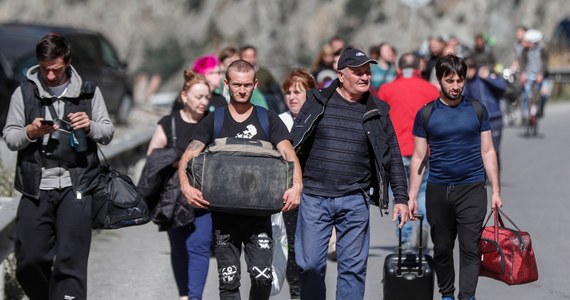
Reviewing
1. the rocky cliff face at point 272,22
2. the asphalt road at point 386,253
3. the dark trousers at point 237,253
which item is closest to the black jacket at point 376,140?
the dark trousers at point 237,253

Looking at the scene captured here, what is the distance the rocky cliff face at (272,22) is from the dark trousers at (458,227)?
3401 cm

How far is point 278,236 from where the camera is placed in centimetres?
889

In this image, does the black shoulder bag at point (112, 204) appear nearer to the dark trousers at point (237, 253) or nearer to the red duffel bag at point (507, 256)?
the dark trousers at point (237, 253)

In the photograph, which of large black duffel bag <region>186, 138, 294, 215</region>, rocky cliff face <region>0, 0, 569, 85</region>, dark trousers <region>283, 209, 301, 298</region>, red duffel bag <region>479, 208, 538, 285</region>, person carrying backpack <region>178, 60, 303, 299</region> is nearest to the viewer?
large black duffel bag <region>186, 138, 294, 215</region>

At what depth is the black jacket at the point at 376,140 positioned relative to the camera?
7723mm

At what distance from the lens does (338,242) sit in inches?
312

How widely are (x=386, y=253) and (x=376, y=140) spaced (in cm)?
379

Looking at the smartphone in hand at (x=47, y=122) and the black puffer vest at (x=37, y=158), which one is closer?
the smartphone in hand at (x=47, y=122)

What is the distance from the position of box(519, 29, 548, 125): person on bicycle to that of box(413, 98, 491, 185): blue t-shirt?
1445 centimetres

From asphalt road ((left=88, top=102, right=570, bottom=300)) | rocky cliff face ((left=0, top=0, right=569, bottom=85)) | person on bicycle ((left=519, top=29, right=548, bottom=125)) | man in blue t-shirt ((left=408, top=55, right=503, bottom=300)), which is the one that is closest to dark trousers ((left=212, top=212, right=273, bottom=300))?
man in blue t-shirt ((left=408, top=55, right=503, bottom=300))

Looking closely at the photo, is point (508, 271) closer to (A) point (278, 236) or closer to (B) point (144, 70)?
(A) point (278, 236)

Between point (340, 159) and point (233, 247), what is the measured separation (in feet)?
2.62

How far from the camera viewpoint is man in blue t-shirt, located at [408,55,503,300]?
28.2ft

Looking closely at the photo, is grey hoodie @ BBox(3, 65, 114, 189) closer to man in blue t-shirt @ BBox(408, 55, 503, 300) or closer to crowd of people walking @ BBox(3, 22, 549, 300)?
crowd of people walking @ BBox(3, 22, 549, 300)
